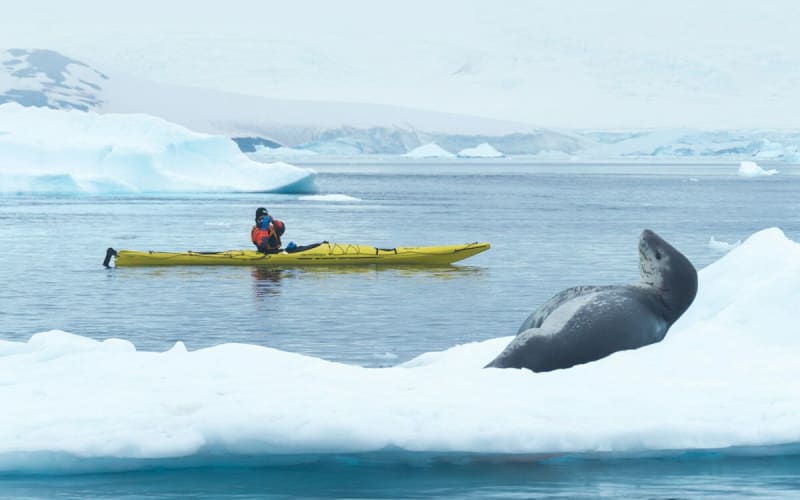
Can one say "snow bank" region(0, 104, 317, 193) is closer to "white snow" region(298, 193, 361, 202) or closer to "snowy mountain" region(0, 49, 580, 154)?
"white snow" region(298, 193, 361, 202)

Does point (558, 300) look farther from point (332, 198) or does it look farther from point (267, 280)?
point (332, 198)

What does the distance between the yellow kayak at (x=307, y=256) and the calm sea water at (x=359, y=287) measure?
0.88 ft

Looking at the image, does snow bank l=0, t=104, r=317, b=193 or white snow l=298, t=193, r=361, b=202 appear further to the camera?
white snow l=298, t=193, r=361, b=202

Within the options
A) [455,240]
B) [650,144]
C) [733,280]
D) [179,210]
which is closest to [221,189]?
[179,210]

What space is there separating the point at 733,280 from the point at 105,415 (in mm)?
5754

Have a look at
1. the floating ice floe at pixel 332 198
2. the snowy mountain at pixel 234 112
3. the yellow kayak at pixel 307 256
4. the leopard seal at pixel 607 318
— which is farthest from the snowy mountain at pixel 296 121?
the leopard seal at pixel 607 318

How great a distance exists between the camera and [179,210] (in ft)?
169

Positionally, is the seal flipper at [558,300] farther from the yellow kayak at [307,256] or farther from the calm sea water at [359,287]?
the yellow kayak at [307,256]

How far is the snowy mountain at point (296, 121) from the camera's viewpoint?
14850 cm

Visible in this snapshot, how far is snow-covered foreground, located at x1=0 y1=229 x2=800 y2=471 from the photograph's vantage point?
25.3ft

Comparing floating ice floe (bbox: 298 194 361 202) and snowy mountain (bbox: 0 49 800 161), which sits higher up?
snowy mountain (bbox: 0 49 800 161)

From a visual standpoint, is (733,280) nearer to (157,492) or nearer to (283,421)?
(283,421)

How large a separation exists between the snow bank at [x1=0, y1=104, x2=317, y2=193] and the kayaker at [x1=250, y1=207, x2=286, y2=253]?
30.6 meters

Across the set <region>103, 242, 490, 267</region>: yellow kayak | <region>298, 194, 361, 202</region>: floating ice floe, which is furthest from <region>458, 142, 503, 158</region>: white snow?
<region>103, 242, 490, 267</region>: yellow kayak
